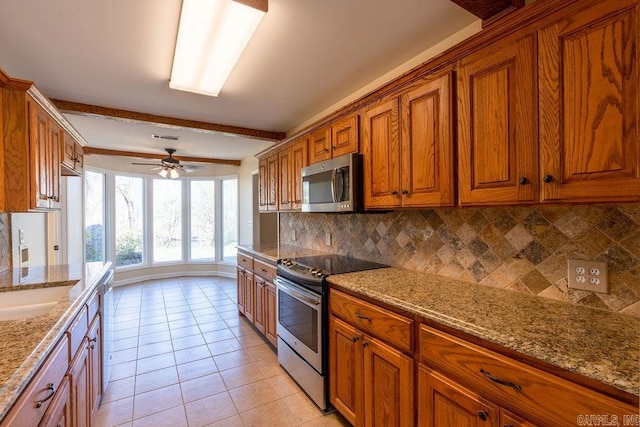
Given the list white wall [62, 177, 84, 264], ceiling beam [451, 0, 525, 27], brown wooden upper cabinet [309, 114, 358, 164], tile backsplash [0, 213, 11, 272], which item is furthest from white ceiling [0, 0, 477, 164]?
white wall [62, 177, 84, 264]

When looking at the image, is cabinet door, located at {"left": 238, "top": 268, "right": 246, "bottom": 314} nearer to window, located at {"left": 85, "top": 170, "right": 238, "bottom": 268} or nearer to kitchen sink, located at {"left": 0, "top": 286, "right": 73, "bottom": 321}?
kitchen sink, located at {"left": 0, "top": 286, "right": 73, "bottom": 321}

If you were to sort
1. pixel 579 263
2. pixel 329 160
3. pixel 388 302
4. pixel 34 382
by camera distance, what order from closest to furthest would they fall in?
pixel 34 382, pixel 579 263, pixel 388 302, pixel 329 160

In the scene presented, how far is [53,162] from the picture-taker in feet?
7.45

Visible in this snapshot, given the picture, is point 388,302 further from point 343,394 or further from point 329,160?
point 329,160

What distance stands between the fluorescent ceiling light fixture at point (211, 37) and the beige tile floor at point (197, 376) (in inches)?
93.0

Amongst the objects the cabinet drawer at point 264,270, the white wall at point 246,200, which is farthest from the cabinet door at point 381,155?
the white wall at point 246,200

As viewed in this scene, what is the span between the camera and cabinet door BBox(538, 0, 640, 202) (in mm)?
996

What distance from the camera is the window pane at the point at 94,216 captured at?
5.00 meters

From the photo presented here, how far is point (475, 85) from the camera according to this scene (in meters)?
1.45

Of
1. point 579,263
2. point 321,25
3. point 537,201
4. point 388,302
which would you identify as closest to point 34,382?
point 388,302

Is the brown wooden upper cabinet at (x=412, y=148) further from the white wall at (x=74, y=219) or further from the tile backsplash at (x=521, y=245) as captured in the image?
the white wall at (x=74, y=219)

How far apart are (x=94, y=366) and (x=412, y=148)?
2420mm

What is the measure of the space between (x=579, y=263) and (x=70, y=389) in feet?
7.86

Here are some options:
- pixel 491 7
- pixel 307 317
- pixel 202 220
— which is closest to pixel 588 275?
pixel 491 7
